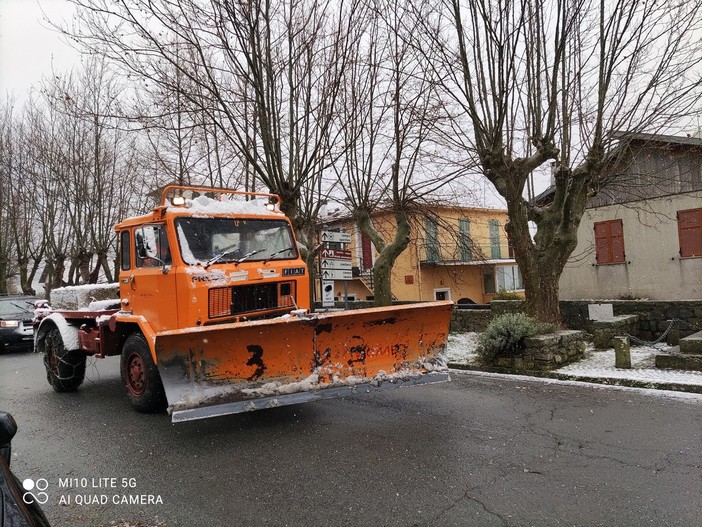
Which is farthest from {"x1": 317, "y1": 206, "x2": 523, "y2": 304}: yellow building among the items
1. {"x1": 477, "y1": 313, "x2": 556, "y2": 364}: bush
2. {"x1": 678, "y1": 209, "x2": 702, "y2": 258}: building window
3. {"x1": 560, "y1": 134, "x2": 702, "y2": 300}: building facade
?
{"x1": 477, "y1": 313, "x2": 556, "y2": 364}: bush

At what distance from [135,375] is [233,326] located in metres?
2.16

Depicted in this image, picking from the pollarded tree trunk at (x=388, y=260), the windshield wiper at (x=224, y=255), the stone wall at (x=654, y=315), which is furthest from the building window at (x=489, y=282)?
the windshield wiper at (x=224, y=255)

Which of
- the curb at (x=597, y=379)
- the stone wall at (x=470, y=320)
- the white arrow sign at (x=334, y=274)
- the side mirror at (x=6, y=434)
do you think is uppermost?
the white arrow sign at (x=334, y=274)

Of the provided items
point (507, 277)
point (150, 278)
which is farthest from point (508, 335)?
point (507, 277)

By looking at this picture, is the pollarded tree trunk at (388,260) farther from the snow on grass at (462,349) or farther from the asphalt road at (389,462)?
the asphalt road at (389,462)

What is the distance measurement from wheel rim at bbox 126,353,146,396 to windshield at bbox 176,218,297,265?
4.67 ft

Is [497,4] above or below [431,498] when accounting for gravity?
above

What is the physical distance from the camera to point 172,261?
5996mm

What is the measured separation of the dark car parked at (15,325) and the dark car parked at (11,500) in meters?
13.8

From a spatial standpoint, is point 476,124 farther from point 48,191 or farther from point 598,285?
point 48,191

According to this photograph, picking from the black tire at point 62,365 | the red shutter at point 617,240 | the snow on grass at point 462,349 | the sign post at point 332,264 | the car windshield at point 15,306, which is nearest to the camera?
the black tire at point 62,365

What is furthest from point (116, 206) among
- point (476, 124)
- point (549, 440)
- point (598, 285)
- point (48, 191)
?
point (549, 440)

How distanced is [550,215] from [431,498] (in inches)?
327

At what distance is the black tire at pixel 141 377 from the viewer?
19.2ft
